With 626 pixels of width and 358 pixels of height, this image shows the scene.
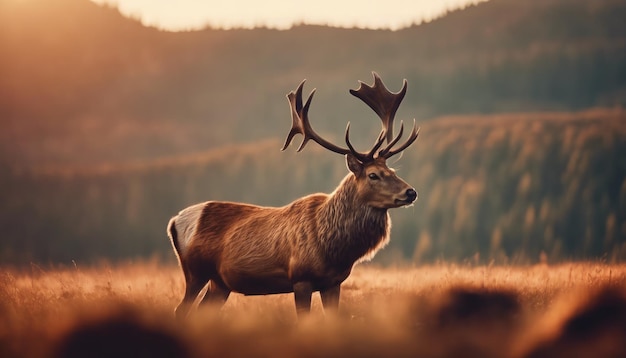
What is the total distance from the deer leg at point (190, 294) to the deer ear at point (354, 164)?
199 cm

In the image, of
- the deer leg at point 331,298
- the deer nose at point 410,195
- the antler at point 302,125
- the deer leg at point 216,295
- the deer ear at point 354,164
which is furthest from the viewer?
the deer leg at point 216,295

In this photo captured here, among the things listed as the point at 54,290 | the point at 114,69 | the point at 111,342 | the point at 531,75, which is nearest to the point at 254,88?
the point at 114,69

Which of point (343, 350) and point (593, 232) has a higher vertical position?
point (343, 350)

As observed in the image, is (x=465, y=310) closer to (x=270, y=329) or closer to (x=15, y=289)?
(x=270, y=329)

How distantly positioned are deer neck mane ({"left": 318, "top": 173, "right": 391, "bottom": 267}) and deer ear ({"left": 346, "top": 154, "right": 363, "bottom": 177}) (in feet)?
0.38

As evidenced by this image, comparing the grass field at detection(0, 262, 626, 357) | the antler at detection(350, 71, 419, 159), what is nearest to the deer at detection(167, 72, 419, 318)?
the antler at detection(350, 71, 419, 159)

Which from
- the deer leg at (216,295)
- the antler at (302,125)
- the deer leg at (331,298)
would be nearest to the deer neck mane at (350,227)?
the deer leg at (331,298)

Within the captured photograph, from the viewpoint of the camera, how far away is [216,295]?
9461 mm

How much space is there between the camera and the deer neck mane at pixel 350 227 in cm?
849

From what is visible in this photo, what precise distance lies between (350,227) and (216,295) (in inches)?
70.3

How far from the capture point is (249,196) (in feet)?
143

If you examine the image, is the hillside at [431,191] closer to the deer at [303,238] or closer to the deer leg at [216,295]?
the deer leg at [216,295]

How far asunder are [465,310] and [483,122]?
1504 inches

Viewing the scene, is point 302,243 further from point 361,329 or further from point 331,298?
point 361,329
